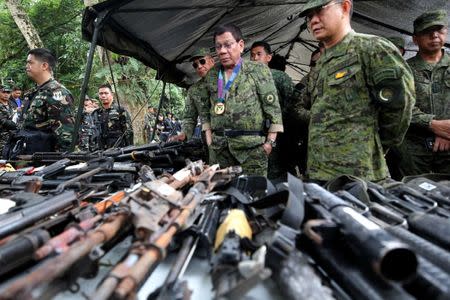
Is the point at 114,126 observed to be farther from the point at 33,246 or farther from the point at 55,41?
the point at 55,41

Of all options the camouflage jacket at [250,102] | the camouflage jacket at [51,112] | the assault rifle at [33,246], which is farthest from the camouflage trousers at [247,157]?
the assault rifle at [33,246]

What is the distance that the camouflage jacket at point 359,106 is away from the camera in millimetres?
2229

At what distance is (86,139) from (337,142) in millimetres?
7967

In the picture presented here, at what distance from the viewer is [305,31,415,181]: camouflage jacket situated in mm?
2229

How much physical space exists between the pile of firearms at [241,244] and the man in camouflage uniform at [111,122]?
5.77 metres

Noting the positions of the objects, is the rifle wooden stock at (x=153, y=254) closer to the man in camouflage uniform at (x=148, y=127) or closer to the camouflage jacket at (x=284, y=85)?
the camouflage jacket at (x=284, y=85)

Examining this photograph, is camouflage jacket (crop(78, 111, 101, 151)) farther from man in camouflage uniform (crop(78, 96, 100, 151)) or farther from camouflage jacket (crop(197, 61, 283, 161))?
camouflage jacket (crop(197, 61, 283, 161))

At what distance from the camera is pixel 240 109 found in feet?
11.2

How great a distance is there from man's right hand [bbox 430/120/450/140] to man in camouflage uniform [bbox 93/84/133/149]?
18.6ft

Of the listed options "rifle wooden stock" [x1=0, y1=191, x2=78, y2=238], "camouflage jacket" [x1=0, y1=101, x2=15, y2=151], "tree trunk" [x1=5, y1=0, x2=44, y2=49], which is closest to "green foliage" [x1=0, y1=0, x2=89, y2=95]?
"tree trunk" [x1=5, y1=0, x2=44, y2=49]

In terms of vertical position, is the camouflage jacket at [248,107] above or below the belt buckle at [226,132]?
above

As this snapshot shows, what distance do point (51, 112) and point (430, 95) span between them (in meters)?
4.46

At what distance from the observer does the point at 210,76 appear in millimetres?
3633

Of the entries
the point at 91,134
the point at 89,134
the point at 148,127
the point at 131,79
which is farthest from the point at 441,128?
the point at 148,127
